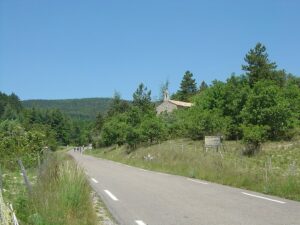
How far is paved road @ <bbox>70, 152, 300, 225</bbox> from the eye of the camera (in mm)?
9523

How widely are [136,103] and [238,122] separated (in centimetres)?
3045

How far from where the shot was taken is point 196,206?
11.7m

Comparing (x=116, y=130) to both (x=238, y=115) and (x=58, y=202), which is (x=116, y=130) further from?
(x=58, y=202)

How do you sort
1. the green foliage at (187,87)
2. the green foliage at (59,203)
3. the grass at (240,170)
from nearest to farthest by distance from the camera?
1. the green foliage at (59,203)
2. the grass at (240,170)
3. the green foliage at (187,87)

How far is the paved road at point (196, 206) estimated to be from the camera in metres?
9.52

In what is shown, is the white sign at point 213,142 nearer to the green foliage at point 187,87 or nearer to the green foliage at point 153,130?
the green foliage at point 153,130

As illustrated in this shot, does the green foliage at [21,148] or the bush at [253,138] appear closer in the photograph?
the green foliage at [21,148]

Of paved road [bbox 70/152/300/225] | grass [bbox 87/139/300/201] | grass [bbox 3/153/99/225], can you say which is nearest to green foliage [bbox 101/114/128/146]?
grass [bbox 87/139/300/201]

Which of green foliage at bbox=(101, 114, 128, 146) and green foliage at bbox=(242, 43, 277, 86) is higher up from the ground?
green foliage at bbox=(242, 43, 277, 86)

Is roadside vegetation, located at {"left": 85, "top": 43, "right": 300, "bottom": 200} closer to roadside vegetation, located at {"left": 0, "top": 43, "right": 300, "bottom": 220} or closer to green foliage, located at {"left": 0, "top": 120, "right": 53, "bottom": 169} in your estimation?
roadside vegetation, located at {"left": 0, "top": 43, "right": 300, "bottom": 220}

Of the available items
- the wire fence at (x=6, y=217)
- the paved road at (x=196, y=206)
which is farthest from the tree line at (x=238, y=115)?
the wire fence at (x=6, y=217)

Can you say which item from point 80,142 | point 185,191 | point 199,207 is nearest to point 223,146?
point 185,191

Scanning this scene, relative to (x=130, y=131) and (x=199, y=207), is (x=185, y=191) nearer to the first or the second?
(x=199, y=207)

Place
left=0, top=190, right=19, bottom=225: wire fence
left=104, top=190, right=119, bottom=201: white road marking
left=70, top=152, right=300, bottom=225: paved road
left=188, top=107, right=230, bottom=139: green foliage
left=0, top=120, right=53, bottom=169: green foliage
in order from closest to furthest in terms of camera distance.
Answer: left=0, top=190, right=19, bottom=225: wire fence
left=70, top=152, right=300, bottom=225: paved road
left=104, top=190, right=119, bottom=201: white road marking
left=0, top=120, right=53, bottom=169: green foliage
left=188, top=107, right=230, bottom=139: green foliage
